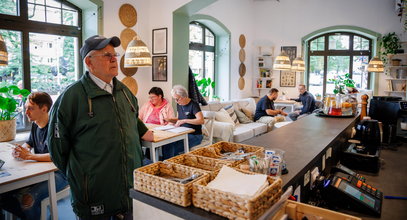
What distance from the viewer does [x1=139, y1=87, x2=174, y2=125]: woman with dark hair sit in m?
4.73

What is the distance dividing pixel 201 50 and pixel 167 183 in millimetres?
7038

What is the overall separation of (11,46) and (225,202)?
4.44 m

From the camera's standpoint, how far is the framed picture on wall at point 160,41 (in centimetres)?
561

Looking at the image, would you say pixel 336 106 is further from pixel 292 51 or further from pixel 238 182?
pixel 292 51

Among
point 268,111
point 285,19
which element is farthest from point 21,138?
point 285,19

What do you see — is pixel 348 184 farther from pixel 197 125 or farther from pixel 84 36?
pixel 84 36

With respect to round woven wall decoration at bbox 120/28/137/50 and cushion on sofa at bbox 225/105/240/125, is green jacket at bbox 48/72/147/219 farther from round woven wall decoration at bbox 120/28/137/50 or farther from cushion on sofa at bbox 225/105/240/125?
cushion on sofa at bbox 225/105/240/125

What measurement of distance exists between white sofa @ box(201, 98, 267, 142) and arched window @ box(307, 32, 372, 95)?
266 cm

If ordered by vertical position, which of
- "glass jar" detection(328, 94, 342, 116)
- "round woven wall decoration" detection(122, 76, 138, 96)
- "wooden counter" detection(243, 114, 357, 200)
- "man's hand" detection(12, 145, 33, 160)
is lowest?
"man's hand" detection(12, 145, 33, 160)

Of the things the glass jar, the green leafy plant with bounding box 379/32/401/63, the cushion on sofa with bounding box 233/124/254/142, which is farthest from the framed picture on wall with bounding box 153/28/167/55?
the green leafy plant with bounding box 379/32/401/63

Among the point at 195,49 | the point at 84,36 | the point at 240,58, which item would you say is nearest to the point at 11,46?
the point at 84,36

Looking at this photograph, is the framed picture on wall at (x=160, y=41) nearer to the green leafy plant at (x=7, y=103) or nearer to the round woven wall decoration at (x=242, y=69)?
the green leafy plant at (x=7, y=103)

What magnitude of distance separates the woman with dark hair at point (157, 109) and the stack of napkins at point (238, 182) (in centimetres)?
362

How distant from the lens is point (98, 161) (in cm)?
183
